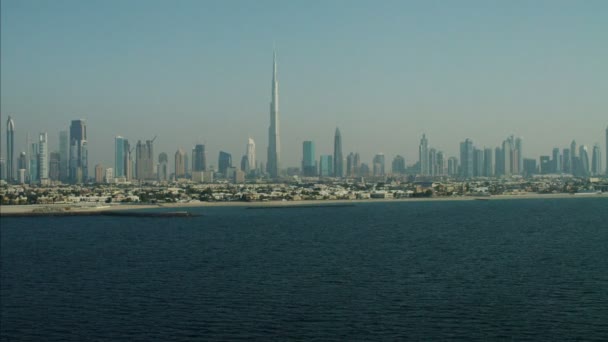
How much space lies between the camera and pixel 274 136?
153 m

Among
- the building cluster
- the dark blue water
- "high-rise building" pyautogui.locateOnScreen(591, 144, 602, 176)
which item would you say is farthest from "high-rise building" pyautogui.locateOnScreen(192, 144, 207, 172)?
the dark blue water

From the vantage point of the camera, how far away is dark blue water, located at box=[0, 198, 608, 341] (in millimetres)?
15836

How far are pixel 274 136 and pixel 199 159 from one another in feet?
107

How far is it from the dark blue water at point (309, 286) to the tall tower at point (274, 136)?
102411mm

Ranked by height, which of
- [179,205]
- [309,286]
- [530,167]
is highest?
[530,167]

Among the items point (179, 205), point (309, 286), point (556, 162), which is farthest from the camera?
point (556, 162)

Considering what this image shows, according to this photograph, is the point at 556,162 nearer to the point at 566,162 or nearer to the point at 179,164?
the point at 566,162

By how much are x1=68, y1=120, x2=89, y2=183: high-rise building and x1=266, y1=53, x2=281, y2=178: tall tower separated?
3805 centimetres

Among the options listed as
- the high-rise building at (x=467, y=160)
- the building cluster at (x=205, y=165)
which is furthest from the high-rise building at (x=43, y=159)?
the high-rise building at (x=467, y=160)

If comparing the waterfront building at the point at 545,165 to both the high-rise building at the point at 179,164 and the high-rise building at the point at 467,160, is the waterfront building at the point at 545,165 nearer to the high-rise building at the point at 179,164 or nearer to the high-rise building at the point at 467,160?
the high-rise building at the point at 467,160

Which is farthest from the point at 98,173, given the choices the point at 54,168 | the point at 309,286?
the point at 309,286

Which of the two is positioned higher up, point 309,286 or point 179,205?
point 179,205

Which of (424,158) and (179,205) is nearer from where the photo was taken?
(179,205)

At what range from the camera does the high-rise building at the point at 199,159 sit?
589ft
